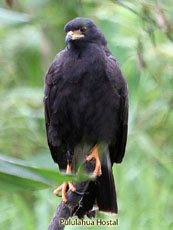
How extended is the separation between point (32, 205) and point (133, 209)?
70.6 inches

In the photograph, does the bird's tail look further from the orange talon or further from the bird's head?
the bird's head

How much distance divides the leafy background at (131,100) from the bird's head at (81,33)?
0.50ft

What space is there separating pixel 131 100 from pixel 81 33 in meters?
1.06

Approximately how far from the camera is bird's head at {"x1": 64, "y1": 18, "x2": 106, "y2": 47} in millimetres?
3674

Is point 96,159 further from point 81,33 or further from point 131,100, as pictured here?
point 131,100

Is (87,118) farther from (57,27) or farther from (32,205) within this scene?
(57,27)

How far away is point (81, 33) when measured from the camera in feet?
12.4

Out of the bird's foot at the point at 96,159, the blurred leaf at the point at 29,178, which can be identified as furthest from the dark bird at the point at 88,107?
the blurred leaf at the point at 29,178

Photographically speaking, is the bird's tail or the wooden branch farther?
the bird's tail

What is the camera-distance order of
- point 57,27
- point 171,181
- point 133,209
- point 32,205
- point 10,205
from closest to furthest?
1. point 133,209
2. point 10,205
3. point 171,181
4. point 32,205
5. point 57,27

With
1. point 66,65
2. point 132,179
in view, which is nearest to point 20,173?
point 66,65

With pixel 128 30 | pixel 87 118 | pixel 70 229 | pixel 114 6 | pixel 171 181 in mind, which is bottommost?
pixel 70 229

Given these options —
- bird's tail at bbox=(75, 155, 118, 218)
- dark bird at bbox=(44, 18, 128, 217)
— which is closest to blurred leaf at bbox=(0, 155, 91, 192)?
dark bird at bbox=(44, 18, 128, 217)

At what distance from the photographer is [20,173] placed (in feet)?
4.62
